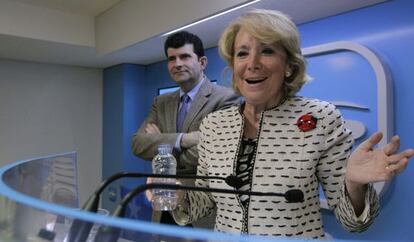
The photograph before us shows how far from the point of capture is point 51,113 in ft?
15.9

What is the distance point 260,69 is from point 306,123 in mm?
192

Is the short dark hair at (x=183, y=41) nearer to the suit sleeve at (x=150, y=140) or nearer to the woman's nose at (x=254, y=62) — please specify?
the suit sleeve at (x=150, y=140)

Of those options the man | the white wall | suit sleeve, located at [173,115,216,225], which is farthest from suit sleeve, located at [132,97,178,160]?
the white wall

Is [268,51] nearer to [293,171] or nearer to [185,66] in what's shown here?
[293,171]

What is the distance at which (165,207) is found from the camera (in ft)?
3.89

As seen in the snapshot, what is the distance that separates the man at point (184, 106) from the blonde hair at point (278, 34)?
595 mm

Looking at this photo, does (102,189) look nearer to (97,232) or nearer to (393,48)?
(97,232)

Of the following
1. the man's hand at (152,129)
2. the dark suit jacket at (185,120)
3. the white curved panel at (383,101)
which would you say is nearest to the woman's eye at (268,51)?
the dark suit jacket at (185,120)

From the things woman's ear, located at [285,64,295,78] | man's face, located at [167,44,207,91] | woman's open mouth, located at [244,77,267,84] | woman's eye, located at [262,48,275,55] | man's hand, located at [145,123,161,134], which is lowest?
man's hand, located at [145,123,161,134]

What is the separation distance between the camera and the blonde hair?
1.05 metres

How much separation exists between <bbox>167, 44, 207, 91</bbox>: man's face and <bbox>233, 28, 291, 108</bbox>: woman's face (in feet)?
2.42

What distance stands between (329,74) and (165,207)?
1.69m

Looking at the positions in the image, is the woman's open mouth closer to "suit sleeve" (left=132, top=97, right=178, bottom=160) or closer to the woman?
the woman

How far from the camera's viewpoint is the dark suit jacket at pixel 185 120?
175cm
